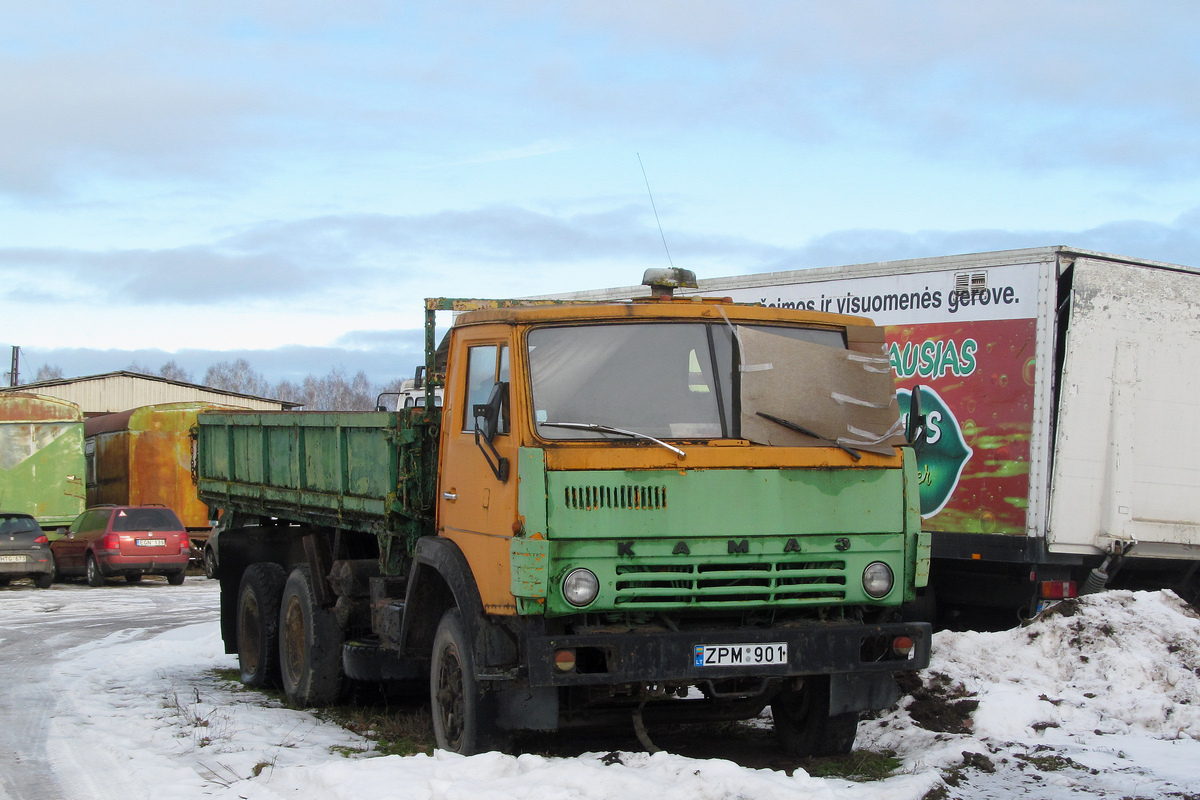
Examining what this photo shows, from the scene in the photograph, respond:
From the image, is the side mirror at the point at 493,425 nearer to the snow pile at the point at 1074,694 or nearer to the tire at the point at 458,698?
the tire at the point at 458,698

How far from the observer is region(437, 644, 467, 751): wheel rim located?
23.1ft

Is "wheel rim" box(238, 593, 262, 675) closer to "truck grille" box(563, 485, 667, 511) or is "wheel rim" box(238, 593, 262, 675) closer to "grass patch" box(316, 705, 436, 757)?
"grass patch" box(316, 705, 436, 757)

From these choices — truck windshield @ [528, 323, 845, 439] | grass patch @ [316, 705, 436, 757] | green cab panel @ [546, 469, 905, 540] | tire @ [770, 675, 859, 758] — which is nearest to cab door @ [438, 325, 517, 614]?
truck windshield @ [528, 323, 845, 439]

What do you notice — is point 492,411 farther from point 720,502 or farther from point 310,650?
point 310,650

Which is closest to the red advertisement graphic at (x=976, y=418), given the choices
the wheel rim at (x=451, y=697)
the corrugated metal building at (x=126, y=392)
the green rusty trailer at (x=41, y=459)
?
the wheel rim at (x=451, y=697)

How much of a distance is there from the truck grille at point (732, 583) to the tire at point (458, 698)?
0.97 meters

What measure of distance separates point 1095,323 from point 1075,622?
2478 mm

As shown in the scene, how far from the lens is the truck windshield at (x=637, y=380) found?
6586 mm

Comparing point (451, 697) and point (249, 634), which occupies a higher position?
point (451, 697)

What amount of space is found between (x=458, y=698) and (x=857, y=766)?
7.17 ft

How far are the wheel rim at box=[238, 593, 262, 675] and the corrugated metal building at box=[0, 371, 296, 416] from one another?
109 feet

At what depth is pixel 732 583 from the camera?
21.4 ft

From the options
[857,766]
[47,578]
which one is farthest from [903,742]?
[47,578]

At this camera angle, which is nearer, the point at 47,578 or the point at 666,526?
the point at 666,526
